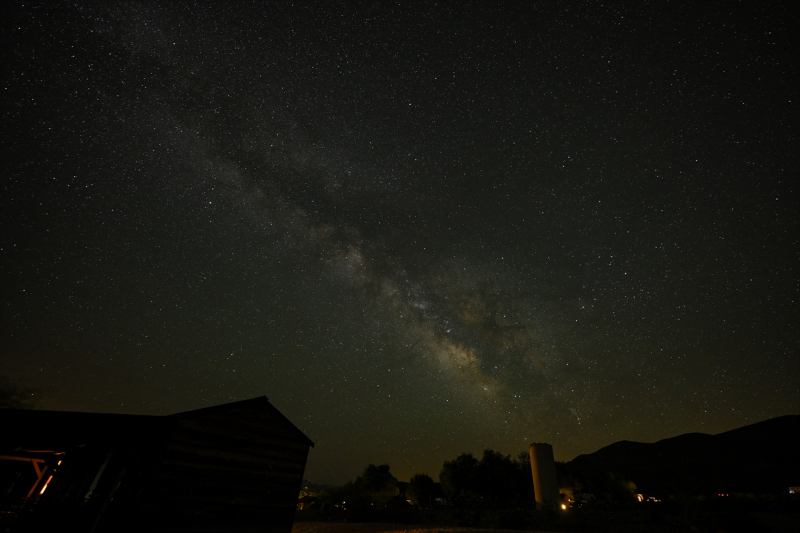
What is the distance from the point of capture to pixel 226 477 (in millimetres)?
11898

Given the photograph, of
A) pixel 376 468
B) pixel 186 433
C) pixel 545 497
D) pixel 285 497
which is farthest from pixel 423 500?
pixel 186 433

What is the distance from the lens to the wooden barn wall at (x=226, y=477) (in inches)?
412

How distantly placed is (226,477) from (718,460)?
135m

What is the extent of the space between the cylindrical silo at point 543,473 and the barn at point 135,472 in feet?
133

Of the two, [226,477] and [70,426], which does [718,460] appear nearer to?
[226,477]

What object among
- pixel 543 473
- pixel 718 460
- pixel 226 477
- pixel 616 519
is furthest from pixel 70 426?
pixel 718 460

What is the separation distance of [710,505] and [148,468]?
106 feet

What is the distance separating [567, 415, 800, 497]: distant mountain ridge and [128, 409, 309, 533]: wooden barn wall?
209ft

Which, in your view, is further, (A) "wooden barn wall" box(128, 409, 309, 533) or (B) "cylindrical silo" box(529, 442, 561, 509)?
(B) "cylindrical silo" box(529, 442, 561, 509)

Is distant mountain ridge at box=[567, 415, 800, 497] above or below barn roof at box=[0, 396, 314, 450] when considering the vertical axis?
above

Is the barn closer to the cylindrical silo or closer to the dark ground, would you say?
the dark ground

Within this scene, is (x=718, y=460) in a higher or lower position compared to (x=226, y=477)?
higher

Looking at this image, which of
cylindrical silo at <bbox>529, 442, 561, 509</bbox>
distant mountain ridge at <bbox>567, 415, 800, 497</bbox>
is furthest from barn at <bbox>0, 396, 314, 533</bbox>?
distant mountain ridge at <bbox>567, 415, 800, 497</bbox>

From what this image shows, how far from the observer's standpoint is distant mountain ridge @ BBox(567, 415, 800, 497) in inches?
2773
